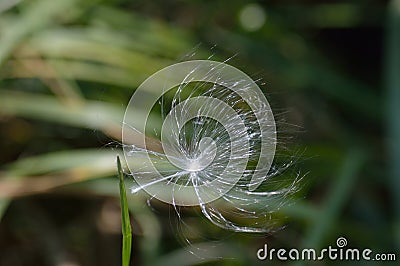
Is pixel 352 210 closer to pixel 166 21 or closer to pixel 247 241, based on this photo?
pixel 247 241

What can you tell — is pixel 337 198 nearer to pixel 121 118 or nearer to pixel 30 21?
pixel 121 118

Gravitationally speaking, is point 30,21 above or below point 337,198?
above

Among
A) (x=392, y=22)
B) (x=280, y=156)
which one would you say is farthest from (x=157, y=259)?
(x=392, y=22)

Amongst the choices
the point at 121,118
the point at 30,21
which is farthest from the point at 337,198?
the point at 30,21

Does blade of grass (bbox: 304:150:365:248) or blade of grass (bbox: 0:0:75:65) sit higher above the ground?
blade of grass (bbox: 0:0:75:65)

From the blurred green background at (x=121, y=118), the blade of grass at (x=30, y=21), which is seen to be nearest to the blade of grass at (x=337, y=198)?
the blurred green background at (x=121, y=118)

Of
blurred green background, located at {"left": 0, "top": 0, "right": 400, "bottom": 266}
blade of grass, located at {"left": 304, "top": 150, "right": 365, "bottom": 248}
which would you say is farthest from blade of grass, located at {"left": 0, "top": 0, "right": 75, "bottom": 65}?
blade of grass, located at {"left": 304, "top": 150, "right": 365, "bottom": 248}

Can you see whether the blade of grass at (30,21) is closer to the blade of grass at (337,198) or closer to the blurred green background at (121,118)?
the blurred green background at (121,118)

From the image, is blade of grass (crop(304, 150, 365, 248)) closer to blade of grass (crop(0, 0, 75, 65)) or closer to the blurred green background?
the blurred green background

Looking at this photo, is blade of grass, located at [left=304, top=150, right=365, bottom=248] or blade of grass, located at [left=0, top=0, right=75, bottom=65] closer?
blade of grass, located at [left=304, top=150, right=365, bottom=248]
